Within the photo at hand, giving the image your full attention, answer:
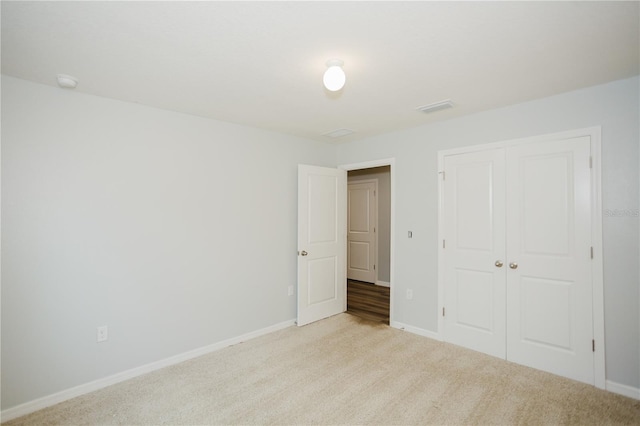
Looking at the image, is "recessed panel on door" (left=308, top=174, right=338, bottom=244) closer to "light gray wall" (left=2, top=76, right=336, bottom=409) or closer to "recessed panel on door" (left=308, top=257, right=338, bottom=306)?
"recessed panel on door" (left=308, top=257, right=338, bottom=306)

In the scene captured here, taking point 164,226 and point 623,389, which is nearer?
point 623,389

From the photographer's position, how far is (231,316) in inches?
139

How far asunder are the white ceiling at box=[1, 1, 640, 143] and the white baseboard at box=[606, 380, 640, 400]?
7.78ft

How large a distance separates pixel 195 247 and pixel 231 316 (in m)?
0.89

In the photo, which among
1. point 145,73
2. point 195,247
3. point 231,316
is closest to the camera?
point 145,73

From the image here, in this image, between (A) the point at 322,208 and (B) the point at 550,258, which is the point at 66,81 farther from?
(B) the point at 550,258

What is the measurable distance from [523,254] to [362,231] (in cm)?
401

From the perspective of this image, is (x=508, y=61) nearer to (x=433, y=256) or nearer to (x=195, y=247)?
(x=433, y=256)

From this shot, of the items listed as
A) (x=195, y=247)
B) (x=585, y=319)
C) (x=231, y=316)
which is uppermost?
(x=195, y=247)

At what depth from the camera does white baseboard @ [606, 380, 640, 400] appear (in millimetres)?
2420

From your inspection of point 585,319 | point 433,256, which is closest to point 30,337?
point 433,256

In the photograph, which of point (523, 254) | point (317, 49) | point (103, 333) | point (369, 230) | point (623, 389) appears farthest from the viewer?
point (369, 230)

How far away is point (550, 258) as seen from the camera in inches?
111

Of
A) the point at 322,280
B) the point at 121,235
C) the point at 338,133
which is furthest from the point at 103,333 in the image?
the point at 338,133
